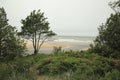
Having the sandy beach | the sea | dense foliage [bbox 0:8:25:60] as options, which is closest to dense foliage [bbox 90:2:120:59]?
dense foliage [bbox 0:8:25:60]

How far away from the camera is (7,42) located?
90.7 ft

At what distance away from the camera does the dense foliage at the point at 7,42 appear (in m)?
27.4

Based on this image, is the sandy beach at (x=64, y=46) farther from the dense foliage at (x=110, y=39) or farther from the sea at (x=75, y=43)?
the dense foliage at (x=110, y=39)

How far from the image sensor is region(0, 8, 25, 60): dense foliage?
1078 inches

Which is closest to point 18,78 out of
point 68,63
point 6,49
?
point 68,63

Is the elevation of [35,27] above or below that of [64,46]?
above

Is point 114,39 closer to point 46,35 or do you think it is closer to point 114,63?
point 114,63

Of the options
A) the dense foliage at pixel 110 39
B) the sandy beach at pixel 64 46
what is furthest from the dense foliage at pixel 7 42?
the sandy beach at pixel 64 46

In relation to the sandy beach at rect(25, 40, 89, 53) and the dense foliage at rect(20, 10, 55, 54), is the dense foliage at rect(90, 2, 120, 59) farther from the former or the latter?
the sandy beach at rect(25, 40, 89, 53)

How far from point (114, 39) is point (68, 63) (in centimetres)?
1015

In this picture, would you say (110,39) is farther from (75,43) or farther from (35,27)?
(75,43)

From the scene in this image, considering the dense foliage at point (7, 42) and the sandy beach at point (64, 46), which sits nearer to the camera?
the dense foliage at point (7, 42)

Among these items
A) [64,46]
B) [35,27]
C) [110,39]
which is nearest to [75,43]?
[64,46]

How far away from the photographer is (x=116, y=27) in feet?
90.8
